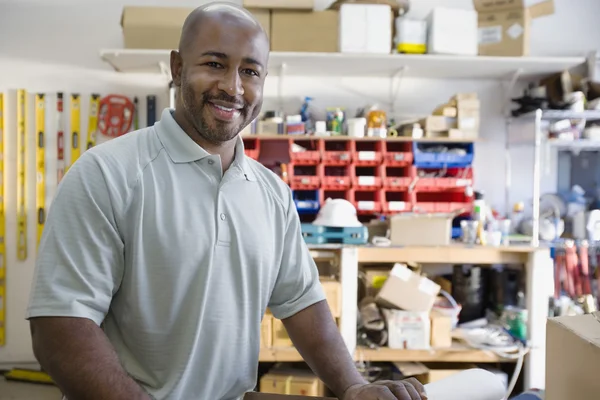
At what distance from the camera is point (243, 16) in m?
1.14

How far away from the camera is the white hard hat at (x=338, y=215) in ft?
9.18

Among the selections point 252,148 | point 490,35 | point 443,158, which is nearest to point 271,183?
point 252,148

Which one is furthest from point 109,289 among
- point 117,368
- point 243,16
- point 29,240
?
point 29,240

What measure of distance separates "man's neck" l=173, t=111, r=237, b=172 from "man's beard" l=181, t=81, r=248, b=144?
0.04 ft

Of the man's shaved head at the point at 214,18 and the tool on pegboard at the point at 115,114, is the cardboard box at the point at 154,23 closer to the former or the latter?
the tool on pegboard at the point at 115,114

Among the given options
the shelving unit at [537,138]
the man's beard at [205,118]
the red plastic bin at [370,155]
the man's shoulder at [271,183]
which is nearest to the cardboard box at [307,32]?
the red plastic bin at [370,155]

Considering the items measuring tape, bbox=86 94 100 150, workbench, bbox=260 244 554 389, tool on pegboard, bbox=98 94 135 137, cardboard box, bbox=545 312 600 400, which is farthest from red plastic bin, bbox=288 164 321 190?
cardboard box, bbox=545 312 600 400

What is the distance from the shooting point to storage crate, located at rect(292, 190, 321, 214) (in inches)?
119

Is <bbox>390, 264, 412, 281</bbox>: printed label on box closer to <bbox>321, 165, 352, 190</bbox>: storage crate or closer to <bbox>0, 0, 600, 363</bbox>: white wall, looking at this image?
<bbox>321, 165, 352, 190</bbox>: storage crate

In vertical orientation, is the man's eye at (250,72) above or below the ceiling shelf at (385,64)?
below

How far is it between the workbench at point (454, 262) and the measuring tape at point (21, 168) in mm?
1809

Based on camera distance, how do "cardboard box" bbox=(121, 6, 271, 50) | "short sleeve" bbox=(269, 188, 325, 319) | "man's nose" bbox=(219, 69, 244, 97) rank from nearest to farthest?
"man's nose" bbox=(219, 69, 244, 97) → "short sleeve" bbox=(269, 188, 325, 319) → "cardboard box" bbox=(121, 6, 271, 50)

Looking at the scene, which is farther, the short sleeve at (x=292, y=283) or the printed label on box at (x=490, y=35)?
the printed label on box at (x=490, y=35)

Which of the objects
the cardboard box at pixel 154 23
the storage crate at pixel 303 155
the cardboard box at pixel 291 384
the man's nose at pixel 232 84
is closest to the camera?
the man's nose at pixel 232 84
